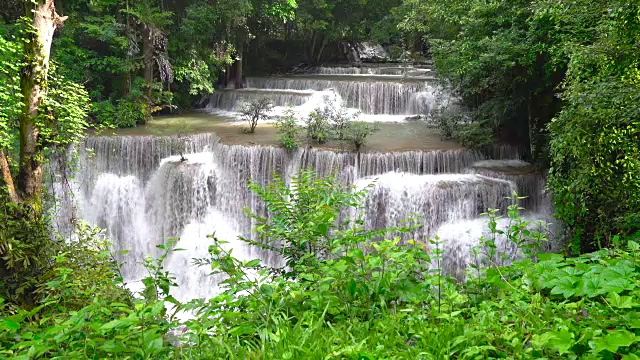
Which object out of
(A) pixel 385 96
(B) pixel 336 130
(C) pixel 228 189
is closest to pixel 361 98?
(A) pixel 385 96

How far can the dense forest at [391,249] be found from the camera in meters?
2.62

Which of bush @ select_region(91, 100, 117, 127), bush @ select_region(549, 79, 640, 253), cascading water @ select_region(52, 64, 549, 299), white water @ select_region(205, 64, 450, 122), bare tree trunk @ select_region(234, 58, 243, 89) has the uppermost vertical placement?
bare tree trunk @ select_region(234, 58, 243, 89)

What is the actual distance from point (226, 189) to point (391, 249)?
844 cm

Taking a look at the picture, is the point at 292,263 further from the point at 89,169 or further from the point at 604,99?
the point at 89,169

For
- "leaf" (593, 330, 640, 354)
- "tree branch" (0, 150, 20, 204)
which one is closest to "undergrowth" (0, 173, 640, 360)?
"leaf" (593, 330, 640, 354)

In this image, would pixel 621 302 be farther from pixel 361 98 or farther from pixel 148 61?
pixel 148 61

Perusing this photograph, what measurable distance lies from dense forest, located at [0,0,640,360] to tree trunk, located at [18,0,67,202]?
2 cm

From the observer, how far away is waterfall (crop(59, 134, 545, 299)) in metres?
9.75

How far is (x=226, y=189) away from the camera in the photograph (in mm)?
11344

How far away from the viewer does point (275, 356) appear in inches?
102

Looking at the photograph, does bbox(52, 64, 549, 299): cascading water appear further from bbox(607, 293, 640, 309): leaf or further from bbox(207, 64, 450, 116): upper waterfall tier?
bbox(607, 293, 640, 309): leaf

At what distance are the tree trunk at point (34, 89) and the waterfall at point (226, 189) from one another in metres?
3.01

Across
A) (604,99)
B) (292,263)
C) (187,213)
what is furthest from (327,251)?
(187,213)

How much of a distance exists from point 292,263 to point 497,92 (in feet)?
29.3
